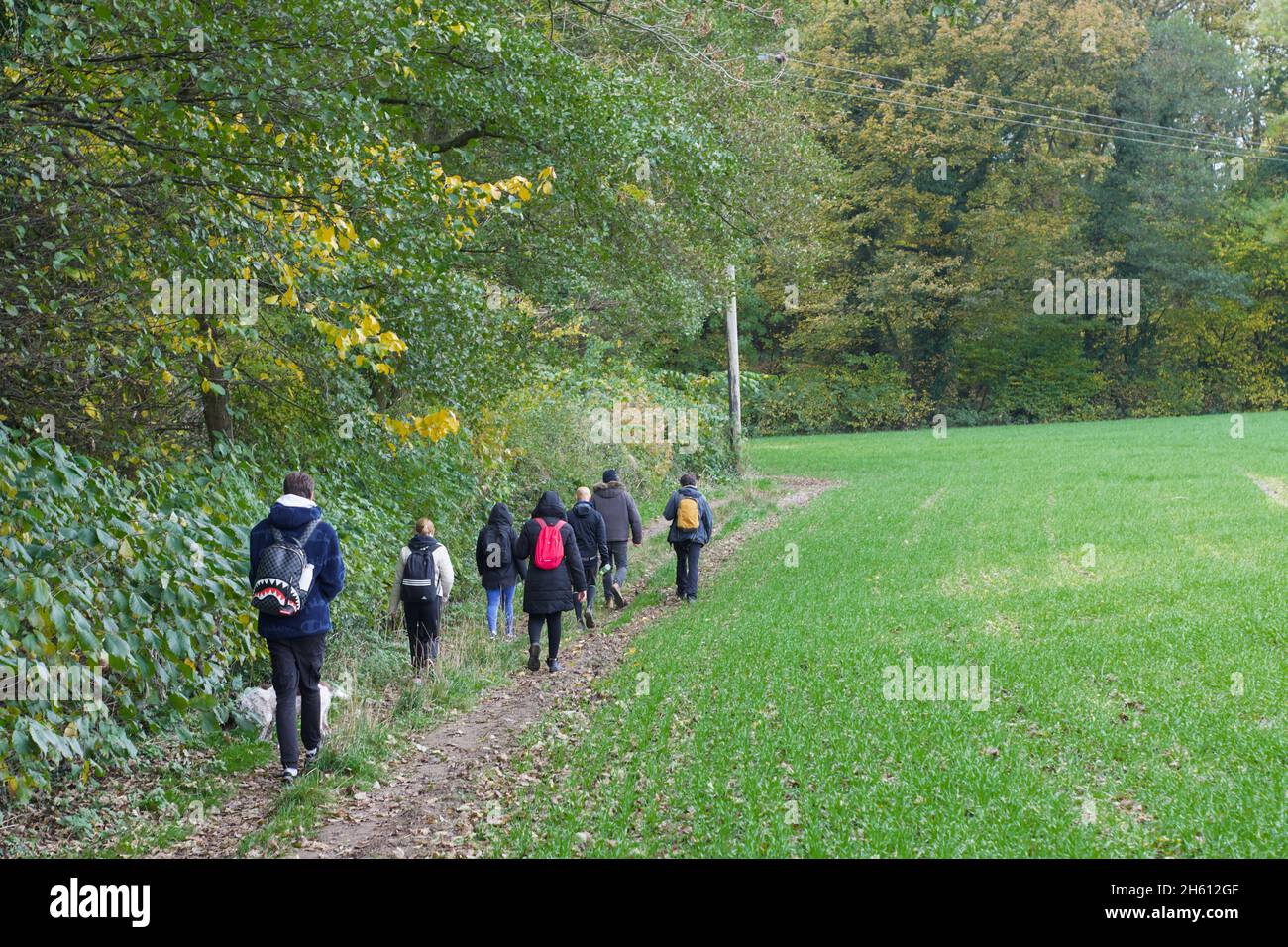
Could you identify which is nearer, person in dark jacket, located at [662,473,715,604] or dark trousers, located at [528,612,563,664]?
dark trousers, located at [528,612,563,664]

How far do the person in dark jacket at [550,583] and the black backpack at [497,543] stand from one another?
53.9 inches

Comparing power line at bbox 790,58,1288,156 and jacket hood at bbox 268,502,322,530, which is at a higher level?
power line at bbox 790,58,1288,156

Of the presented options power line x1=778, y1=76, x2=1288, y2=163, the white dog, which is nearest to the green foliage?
the white dog

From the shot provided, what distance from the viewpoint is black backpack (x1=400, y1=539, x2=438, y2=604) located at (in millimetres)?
11664

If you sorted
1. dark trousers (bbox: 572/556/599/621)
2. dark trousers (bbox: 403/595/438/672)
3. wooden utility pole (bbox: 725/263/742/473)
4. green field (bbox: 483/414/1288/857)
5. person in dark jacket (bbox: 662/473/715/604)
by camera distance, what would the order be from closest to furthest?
green field (bbox: 483/414/1288/857) < dark trousers (bbox: 403/595/438/672) < dark trousers (bbox: 572/556/599/621) < person in dark jacket (bbox: 662/473/715/604) < wooden utility pole (bbox: 725/263/742/473)

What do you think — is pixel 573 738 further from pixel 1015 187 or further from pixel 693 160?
pixel 1015 187

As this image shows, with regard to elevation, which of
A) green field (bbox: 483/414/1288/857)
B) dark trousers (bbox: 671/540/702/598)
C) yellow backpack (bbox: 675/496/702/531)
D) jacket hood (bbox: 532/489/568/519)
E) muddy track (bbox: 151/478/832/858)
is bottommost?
muddy track (bbox: 151/478/832/858)

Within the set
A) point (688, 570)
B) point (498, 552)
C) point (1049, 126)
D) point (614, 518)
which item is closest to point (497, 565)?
point (498, 552)

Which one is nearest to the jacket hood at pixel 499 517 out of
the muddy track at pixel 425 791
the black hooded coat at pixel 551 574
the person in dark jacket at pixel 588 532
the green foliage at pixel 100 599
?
the person in dark jacket at pixel 588 532

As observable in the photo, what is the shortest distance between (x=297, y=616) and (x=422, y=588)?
3634 mm

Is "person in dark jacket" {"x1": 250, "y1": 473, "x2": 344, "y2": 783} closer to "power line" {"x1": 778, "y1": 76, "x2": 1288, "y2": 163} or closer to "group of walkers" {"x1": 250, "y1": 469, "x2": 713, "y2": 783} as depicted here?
"group of walkers" {"x1": 250, "y1": 469, "x2": 713, "y2": 783}

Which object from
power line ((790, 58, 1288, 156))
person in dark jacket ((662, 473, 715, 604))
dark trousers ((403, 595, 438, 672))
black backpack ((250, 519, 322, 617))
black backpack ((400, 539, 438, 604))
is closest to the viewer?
black backpack ((250, 519, 322, 617))

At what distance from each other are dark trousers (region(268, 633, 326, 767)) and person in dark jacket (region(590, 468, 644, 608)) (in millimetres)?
7682
